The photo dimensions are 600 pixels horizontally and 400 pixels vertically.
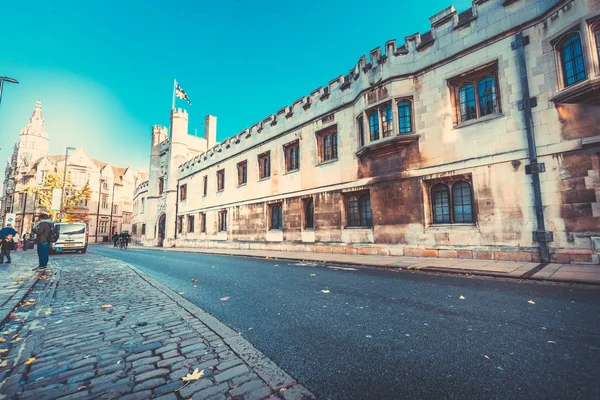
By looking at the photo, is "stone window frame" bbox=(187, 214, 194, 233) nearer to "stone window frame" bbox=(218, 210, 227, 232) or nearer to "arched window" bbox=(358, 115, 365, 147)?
"stone window frame" bbox=(218, 210, 227, 232)

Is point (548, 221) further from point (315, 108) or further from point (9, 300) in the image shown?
point (9, 300)

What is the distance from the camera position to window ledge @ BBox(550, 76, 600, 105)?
7.27 meters

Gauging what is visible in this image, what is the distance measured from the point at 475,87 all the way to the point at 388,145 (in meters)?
3.65

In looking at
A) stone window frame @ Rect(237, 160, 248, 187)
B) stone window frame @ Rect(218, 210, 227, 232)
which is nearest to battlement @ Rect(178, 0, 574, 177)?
stone window frame @ Rect(237, 160, 248, 187)

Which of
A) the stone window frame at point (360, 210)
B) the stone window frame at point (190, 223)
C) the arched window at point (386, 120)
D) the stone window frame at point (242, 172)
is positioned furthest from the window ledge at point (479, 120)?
the stone window frame at point (190, 223)

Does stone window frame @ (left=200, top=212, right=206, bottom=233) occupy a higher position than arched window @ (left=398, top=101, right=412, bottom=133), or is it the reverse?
arched window @ (left=398, top=101, right=412, bottom=133)

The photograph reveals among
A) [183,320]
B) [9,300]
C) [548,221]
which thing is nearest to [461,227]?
[548,221]

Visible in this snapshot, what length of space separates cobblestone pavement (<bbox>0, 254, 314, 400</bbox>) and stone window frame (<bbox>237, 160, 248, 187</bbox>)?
55.4 feet

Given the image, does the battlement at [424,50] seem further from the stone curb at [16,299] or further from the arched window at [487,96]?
the stone curb at [16,299]

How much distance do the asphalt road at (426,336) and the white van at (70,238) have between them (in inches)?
643

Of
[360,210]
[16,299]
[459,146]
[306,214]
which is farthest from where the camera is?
[306,214]

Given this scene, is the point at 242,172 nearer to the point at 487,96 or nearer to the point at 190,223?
the point at 190,223

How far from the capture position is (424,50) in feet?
37.3

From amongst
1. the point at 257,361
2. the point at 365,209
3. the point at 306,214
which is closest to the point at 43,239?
the point at 257,361
